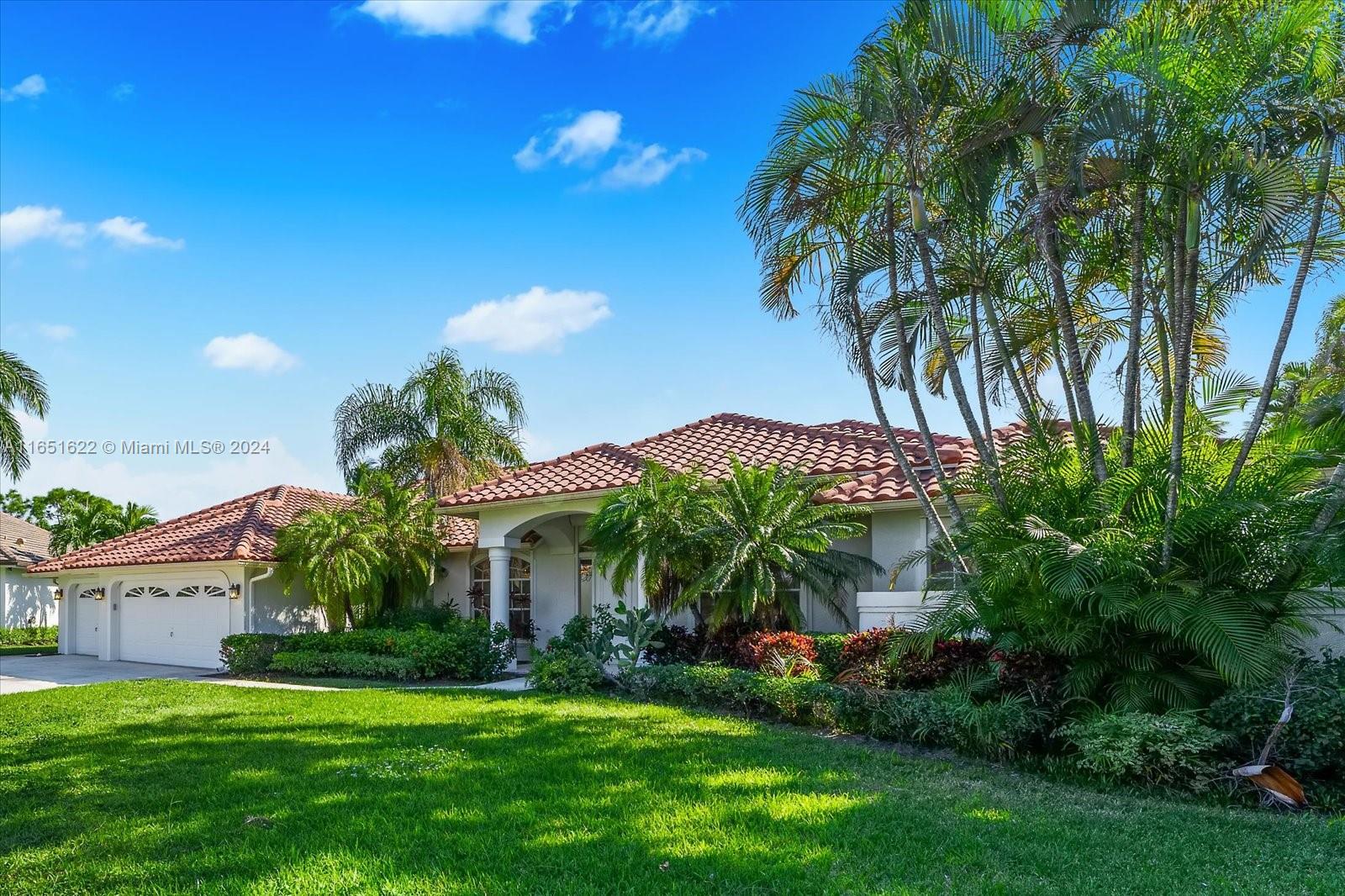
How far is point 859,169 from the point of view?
9930mm

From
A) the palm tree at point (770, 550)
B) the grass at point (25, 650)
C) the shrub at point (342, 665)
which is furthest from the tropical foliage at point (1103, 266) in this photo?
the grass at point (25, 650)

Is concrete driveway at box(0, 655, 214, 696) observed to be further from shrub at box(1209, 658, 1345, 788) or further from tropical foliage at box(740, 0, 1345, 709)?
shrub at box(1209, 658, 1345, 788)

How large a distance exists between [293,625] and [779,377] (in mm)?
13503

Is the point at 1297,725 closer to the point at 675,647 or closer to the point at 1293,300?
the point at 1293,300

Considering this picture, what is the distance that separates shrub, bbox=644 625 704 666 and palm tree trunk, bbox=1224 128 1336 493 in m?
7.88

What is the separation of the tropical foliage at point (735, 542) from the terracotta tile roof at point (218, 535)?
33.8ft

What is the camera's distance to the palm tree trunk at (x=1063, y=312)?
866cm

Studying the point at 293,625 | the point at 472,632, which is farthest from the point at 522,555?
the point at 293,625

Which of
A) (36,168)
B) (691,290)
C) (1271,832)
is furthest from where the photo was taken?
(691,290)

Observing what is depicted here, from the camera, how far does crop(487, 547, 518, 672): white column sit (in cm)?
1691

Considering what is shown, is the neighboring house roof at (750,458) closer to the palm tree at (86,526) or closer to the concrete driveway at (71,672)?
the concrete driveway at (71,672)

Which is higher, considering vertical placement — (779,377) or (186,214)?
(186,214)

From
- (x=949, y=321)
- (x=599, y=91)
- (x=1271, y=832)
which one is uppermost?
(x=599, y=91)

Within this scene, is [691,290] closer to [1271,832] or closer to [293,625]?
[1271,832]
